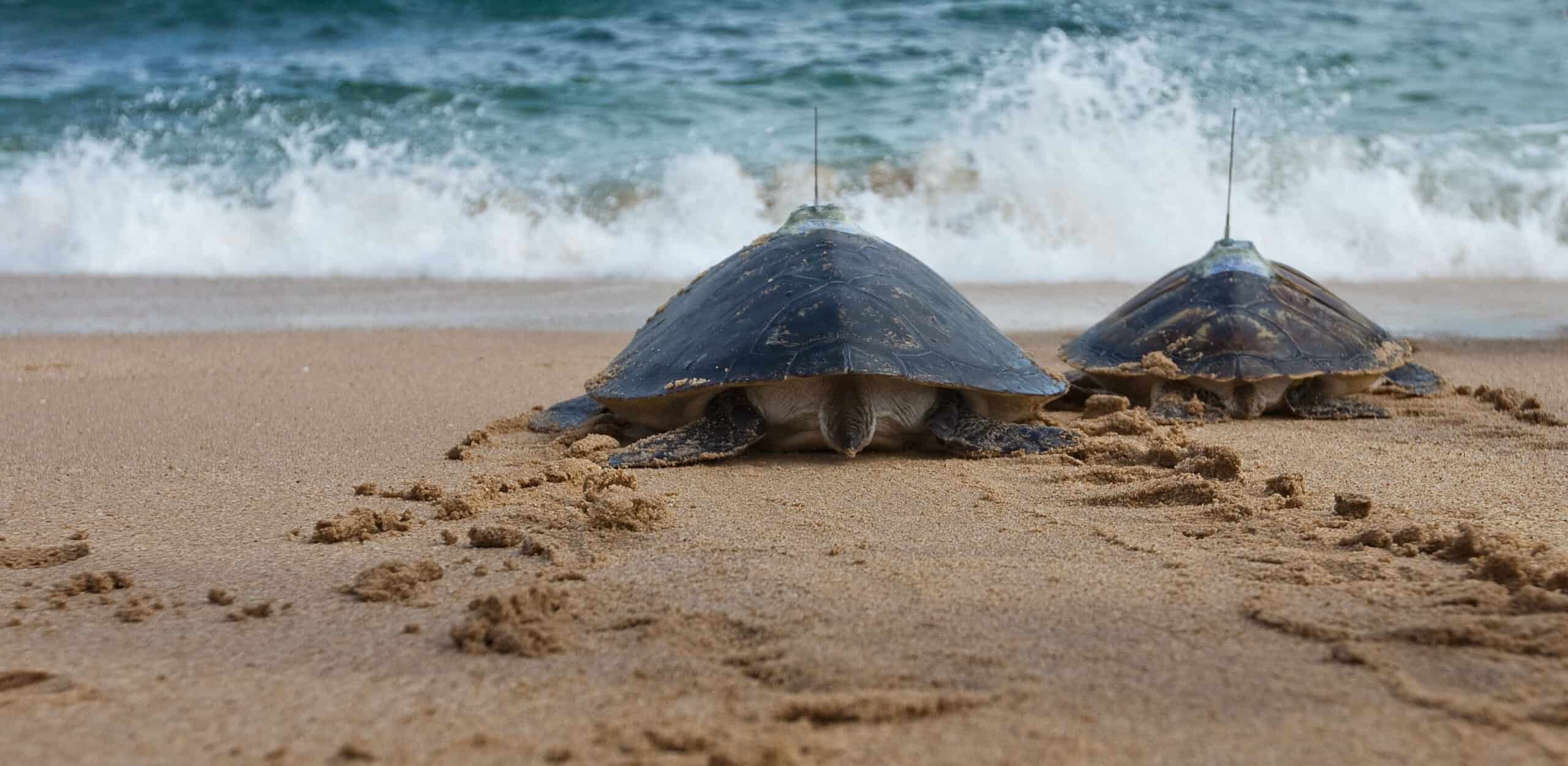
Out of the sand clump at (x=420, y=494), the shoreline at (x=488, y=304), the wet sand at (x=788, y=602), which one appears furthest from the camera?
the shoreline at (x=488, y=304)

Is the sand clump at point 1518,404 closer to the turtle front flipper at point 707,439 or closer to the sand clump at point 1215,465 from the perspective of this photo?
the sand clump at point 1215,465

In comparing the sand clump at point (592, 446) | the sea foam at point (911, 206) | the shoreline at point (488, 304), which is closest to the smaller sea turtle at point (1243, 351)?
the shoreline at point (488, 304)

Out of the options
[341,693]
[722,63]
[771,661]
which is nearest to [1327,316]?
[771,661]

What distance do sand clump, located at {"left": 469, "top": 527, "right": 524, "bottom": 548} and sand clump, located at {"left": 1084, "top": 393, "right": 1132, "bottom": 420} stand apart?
7.31 ft

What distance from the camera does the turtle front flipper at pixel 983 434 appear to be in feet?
11.8

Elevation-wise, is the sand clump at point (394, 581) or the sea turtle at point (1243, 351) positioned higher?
the sea turtle at point (1243, 351)

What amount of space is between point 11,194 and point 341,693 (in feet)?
31.2

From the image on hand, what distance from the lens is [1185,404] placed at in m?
4.34

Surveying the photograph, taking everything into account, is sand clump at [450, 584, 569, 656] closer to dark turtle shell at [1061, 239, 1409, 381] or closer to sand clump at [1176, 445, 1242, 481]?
sand clump at [1176, 445, 1242, 481]

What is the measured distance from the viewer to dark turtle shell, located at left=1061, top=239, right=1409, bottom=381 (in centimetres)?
436

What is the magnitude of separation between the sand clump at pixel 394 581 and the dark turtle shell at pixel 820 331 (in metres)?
1.25

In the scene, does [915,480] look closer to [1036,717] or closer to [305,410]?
[1036,717]

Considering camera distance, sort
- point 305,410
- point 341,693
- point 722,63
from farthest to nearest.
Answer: point 722,63 → point 305,410 → point 341,693

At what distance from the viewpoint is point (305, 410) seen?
4492mm
